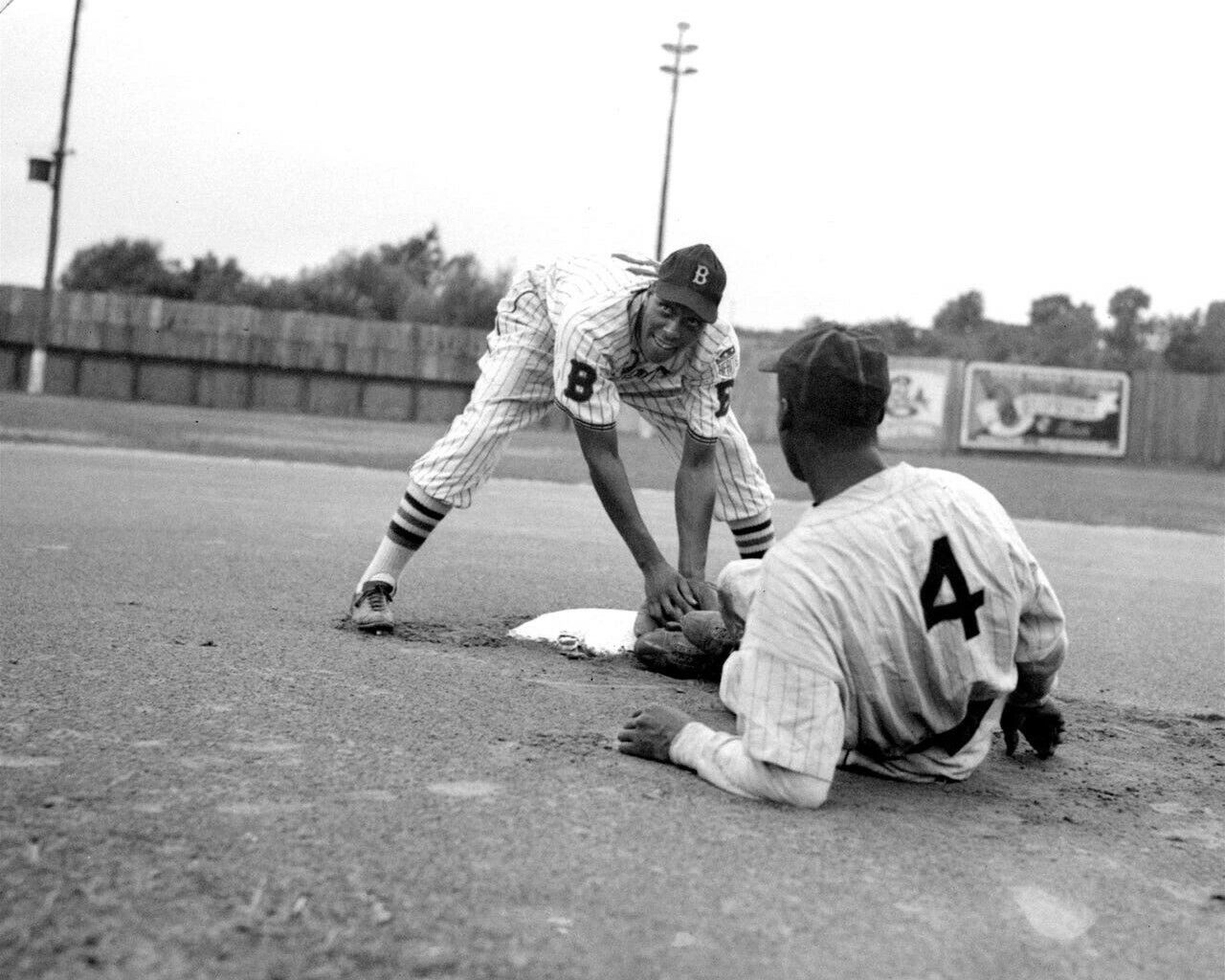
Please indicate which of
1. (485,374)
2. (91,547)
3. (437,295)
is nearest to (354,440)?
(91,547)

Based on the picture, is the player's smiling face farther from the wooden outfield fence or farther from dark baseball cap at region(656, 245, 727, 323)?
the wooden outfield fence

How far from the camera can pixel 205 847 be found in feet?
7.76

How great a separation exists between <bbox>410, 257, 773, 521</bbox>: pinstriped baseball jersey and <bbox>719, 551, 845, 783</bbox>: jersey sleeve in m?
1.75

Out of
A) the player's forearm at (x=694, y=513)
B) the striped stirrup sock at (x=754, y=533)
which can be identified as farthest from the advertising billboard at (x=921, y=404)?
the player's forearm at (x=694, y=513)

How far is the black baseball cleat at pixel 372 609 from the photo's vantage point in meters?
4.75

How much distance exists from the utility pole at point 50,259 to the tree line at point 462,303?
14.3 m


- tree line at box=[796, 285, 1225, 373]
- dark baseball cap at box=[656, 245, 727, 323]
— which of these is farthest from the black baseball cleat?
tree line at box=[796, 285, 1225, 373]

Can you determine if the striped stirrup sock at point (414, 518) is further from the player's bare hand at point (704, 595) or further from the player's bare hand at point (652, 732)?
the player's bare hand at point (652, 732)

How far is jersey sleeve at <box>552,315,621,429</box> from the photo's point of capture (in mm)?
4504

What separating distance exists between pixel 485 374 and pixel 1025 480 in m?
20.2

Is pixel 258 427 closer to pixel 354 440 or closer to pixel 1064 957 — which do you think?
pixel 354 440

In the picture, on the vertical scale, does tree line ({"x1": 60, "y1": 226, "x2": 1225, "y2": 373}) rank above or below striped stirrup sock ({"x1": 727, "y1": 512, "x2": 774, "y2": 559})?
above

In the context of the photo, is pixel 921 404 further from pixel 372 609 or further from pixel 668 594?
pixel 668 594

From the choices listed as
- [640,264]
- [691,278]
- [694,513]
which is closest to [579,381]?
[691,278]
